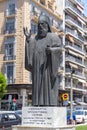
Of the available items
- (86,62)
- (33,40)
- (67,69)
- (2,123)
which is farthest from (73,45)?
(33,40)

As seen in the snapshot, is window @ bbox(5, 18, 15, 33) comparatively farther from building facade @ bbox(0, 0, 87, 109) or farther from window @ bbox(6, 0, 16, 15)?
window @ bbox(6, 0, 16, 15)

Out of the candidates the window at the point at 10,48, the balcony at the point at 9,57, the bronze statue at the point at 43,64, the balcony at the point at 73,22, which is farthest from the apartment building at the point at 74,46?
the bronze statue at the point at 43,64

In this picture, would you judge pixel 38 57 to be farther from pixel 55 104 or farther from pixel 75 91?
pixel 75 91

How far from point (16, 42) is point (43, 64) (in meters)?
42.2

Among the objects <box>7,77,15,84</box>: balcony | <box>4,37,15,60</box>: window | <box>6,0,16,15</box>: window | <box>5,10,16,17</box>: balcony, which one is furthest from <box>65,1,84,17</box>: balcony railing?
<box>7,77,15,84</box>: balcony

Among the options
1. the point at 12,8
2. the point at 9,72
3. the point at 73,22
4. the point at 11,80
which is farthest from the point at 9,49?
the point at 73,22

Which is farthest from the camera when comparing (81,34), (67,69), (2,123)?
(81,34)

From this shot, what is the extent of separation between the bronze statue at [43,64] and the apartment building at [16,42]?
1534 inches

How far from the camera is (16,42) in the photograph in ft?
171

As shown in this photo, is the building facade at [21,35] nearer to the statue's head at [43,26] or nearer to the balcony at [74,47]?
the balcony at [74,47]

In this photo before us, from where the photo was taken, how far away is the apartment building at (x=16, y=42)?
50156 millimetres

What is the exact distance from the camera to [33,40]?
10.5 m

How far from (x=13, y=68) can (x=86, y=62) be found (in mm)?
33246

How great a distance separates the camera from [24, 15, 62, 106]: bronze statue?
9953 mm
